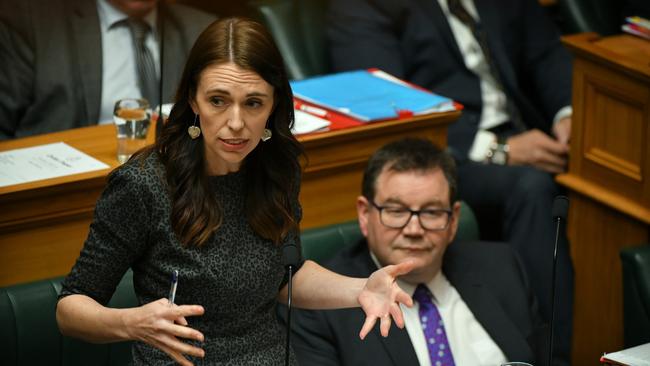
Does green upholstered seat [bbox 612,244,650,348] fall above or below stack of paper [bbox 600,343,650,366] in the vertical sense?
below

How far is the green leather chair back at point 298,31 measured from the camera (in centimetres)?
354

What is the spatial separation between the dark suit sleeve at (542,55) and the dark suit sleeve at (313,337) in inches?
66.0

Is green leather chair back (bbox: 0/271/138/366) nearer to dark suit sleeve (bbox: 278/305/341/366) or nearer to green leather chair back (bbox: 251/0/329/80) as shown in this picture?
dark suit sleeve (bbox: 278/305/341/366)

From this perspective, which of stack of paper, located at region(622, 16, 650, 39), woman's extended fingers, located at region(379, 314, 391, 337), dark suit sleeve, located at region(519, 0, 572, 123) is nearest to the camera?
woman's extended fingers, located at region(379, 314, 391, 337)

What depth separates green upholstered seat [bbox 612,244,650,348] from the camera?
2.36 m

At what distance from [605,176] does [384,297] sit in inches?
56.1

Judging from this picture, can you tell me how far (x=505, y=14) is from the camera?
3678 millimetres

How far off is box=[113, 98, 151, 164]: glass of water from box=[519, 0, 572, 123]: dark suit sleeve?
156cm

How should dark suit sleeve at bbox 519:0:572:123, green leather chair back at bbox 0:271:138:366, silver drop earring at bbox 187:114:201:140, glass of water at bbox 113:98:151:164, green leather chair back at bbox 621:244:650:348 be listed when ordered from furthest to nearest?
dark suit sleeve at bbox 519:0:572:123, glass of water at bbox 113:98:151:164, green leather chair back at bbox 621:244:650:348, green leather chair back at bbox 0:271:138:366, silver drop earring at bbox 187:114:201:140

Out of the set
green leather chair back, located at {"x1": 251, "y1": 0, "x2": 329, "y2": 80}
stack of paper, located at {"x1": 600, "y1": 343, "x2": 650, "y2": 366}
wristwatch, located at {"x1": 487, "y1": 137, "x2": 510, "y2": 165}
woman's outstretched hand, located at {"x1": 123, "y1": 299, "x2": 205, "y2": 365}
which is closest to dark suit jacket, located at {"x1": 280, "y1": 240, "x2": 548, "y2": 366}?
stack of paper, located at {"x1": 600, "y1": 343, "x2": 650, "y2": 366}

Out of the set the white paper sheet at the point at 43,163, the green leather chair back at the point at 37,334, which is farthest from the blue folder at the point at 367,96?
the green leather chair back at the point at 37,334

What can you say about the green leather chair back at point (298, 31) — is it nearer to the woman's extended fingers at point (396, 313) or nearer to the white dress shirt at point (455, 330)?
the white dress shirt at point (455, 330)

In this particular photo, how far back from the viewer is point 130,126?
2.64 metres

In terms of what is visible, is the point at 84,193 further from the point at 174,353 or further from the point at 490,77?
the point at 490,77
